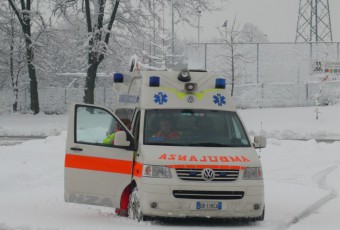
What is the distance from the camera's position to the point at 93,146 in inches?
416

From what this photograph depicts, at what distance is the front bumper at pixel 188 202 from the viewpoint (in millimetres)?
9570

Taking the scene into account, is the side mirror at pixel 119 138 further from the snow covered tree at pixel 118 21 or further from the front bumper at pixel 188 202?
the snow covered tree at pixel 118 21

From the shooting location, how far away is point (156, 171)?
9672 mm

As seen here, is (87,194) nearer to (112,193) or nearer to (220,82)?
(112,193)

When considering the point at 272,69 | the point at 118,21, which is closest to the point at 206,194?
the point at 118,21

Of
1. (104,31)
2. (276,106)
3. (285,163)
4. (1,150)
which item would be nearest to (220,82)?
(285,163)

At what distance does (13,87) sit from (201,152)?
4140 centimetres

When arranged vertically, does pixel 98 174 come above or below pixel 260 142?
below

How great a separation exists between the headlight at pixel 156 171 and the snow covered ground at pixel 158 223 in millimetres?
687

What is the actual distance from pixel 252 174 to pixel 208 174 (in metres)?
0.67

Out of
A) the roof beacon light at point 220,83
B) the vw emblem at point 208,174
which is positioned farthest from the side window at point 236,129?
the vw emblem at point 208,174

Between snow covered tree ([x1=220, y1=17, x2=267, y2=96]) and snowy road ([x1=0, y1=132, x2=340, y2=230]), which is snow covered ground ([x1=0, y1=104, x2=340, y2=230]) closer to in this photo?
snowy road ([x1=0, y1=132, x2=340, y2=230])

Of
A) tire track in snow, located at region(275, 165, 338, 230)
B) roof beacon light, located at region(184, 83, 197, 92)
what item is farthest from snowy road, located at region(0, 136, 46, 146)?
roof beacon light, located at region(184, 83, 197, 92)

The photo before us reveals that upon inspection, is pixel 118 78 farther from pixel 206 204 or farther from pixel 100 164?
pixel 206 204
